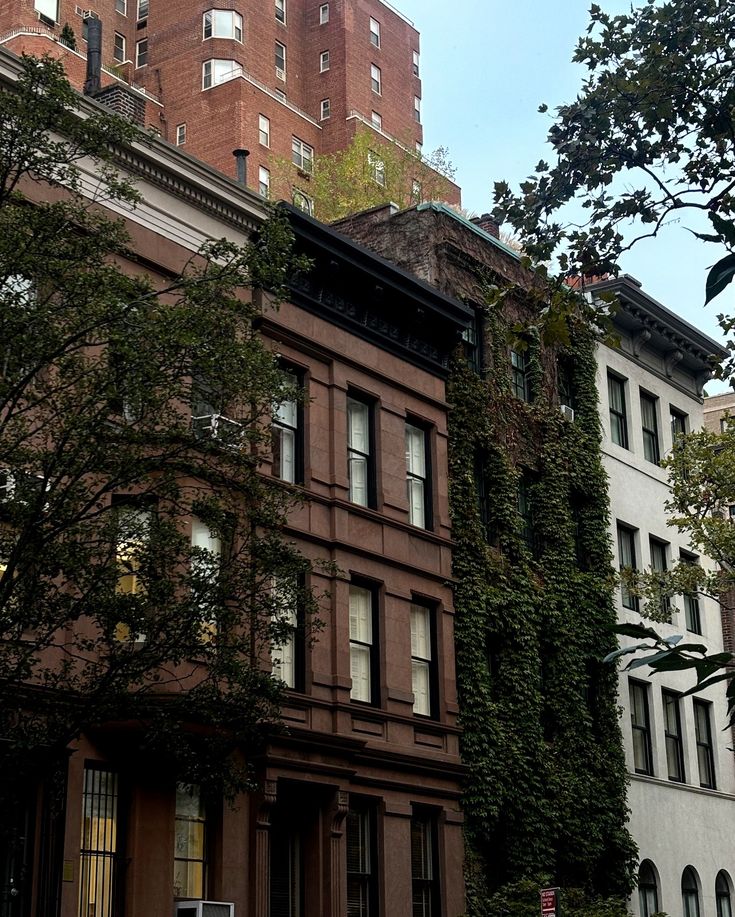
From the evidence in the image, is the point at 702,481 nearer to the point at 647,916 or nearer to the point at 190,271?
the point at 647,916

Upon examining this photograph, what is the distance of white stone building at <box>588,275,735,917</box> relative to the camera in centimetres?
3831

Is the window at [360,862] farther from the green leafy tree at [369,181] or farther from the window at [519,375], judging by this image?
the green leafy tree at [369,181]

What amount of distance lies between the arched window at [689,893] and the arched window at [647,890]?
161 cm

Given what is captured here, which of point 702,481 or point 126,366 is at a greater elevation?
point 702,481

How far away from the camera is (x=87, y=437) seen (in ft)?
58.3

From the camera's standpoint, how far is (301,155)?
79562 millimetres

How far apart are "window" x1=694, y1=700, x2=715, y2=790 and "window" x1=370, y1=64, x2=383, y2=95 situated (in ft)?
163

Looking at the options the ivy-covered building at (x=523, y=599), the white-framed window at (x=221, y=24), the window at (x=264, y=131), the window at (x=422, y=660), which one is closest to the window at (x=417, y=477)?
the ivy-covered building at (x=523, y=599)

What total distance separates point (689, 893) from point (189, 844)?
1817 cm

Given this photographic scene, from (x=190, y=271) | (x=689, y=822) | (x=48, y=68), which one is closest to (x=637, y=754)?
(x=689, y=822)

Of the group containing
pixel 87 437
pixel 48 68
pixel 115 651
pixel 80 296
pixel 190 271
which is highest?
pixel 190 271

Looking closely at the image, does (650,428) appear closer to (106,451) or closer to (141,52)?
(106,451)

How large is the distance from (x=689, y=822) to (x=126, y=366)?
26535mm

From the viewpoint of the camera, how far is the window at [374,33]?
84.2 metres
